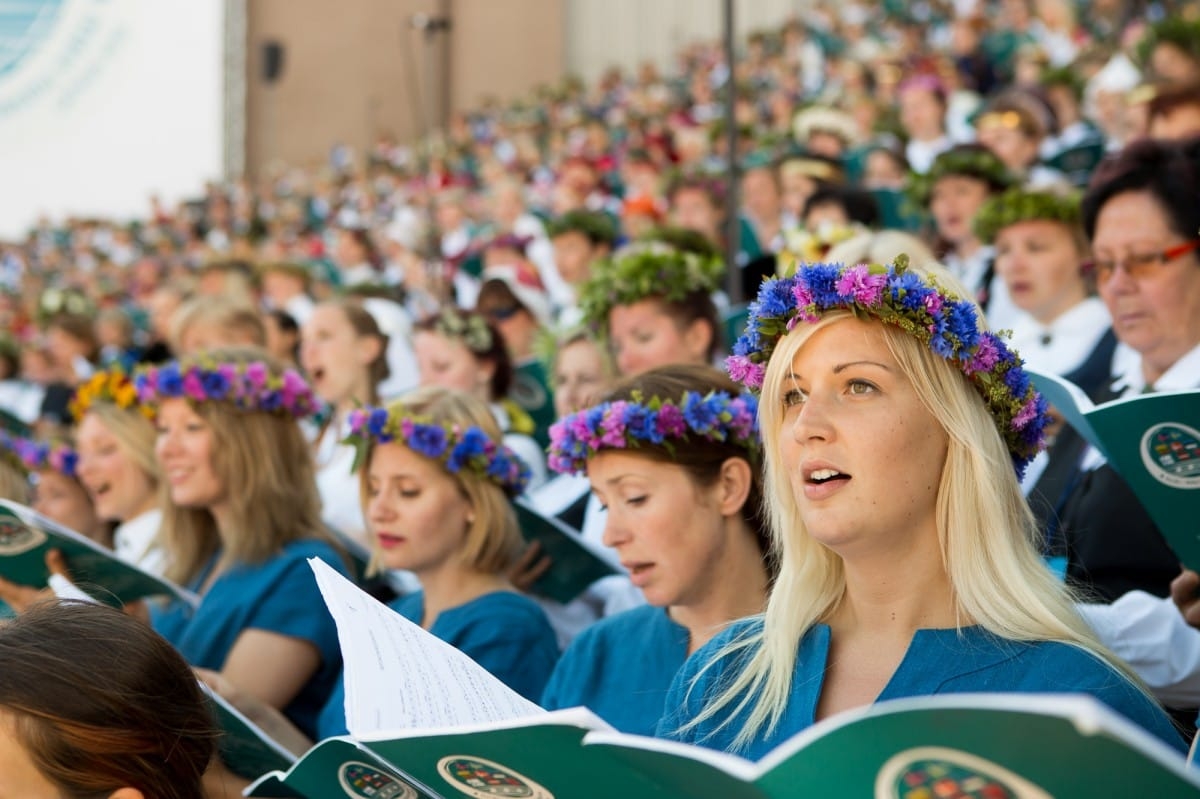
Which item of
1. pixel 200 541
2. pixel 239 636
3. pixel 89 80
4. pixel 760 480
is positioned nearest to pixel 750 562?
pixel 760 480

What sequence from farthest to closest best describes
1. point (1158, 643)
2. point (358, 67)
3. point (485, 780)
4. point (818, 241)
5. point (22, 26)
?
1. point (358, 67)
2. point (22, 26)
3. point (818, 241)
4. point (1158, 643)
5. point (485, 780)

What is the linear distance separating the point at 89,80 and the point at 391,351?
18.6 m

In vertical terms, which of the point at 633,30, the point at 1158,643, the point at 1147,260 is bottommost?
the point at 1158,643

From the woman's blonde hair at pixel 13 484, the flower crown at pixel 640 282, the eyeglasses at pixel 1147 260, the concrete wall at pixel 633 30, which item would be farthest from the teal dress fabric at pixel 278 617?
the concrete wall at pixel 633 30

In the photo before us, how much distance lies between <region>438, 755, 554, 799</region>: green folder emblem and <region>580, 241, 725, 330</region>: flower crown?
297 centimetres

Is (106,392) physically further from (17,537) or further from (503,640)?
(503,640)

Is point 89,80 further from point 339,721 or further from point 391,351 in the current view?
point 339,721

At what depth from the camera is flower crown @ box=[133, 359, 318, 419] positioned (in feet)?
13.3

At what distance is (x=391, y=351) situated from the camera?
637 centimetres

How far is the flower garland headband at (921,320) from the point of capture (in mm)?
2016

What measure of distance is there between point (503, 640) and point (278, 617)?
618 mm

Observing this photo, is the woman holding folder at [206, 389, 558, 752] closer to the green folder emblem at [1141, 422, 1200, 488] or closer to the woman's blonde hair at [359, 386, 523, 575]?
the woman's blonde hair at [359, 386, 523, 575]

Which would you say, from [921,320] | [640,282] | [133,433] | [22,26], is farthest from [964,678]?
[22,26]

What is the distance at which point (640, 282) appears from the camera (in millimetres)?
4598
